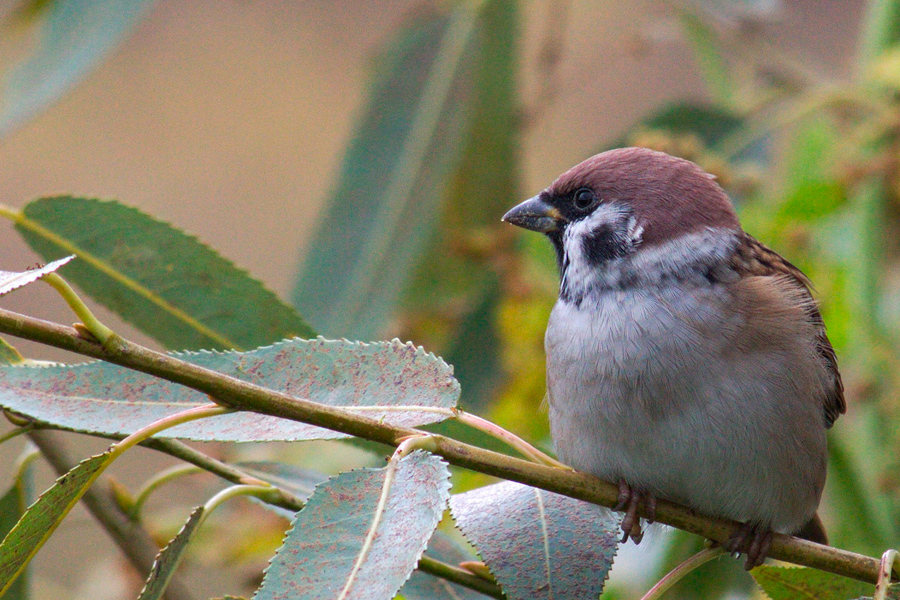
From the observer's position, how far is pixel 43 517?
1.26 metres

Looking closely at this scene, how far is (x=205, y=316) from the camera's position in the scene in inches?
72.7

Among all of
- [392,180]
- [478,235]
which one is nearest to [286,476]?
[478,235]

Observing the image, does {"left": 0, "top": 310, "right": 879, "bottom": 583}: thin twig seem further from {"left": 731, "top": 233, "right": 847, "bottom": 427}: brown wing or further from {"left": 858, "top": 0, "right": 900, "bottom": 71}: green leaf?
{"left": 858, "top": 0, "right": 900, "bottom": 71}: green leaf

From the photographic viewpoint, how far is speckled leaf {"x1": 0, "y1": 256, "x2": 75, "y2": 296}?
3.75 ft

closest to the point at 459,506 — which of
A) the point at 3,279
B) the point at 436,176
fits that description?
the point at 3,279

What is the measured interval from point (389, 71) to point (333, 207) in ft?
1.93

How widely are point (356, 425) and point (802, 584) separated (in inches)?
31.4

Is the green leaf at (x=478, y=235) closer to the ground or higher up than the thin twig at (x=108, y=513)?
higher up

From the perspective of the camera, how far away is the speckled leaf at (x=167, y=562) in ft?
4.36

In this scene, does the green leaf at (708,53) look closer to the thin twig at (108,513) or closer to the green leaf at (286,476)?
the green leaf at (286,476)

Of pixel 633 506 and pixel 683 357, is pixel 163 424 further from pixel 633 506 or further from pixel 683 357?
pixel 683 357

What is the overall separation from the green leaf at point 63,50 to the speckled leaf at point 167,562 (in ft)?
6.17

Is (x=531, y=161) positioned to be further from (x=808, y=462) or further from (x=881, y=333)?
(x=808, y=462)

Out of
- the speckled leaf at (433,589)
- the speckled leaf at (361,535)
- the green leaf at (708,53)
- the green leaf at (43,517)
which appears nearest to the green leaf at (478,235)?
the green leaf at (708,53)
